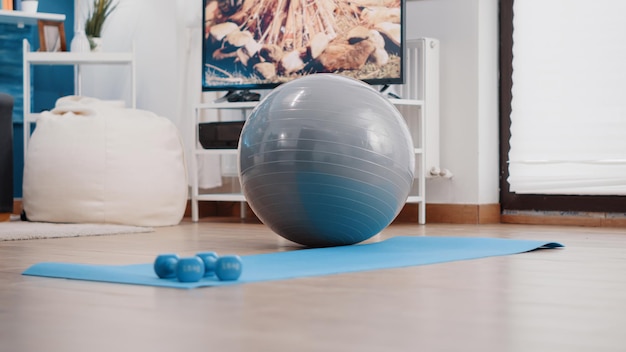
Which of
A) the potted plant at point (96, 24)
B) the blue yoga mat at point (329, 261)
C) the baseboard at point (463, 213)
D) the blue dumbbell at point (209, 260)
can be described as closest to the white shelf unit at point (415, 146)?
the baseboard at point (463, 213)

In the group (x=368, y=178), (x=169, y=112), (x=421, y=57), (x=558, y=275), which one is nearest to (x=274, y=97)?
(x=368, y=178)

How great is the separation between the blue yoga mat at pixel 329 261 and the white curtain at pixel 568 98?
1.56m

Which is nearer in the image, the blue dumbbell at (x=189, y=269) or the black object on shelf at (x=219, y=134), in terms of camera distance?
the blue dumbbell at (x=189, y=269)

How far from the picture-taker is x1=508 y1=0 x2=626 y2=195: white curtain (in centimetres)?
438

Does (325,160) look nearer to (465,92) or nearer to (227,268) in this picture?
(227,268)

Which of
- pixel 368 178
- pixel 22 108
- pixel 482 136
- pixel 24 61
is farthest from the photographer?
pixel 22 108

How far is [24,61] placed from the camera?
5227mm

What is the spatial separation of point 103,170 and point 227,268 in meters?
2.54

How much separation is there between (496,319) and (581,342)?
8.7 inches

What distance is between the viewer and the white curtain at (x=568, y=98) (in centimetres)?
438

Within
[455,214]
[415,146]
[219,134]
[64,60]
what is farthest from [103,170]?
[455,214]

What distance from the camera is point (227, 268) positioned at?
76.2 inches

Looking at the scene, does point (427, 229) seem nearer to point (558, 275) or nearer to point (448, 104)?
point (448, 104)

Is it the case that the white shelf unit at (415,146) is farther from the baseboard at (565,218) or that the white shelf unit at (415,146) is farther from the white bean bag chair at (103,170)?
the baseboard at (565,218)
